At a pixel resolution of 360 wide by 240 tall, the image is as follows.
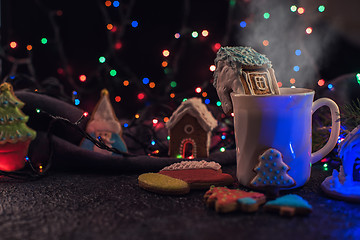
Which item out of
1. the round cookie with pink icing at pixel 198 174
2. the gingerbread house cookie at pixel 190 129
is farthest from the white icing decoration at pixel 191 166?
the gingerbread house cookie at pixel 190 129

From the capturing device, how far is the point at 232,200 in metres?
0.61

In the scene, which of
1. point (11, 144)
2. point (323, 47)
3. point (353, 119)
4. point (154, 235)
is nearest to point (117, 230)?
point (154, 235)

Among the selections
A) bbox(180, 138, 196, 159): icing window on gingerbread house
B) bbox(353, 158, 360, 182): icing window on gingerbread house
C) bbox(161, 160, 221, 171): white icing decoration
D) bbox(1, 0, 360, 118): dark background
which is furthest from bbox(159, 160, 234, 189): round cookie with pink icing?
bbox(1, 0, 360, 118): dark background

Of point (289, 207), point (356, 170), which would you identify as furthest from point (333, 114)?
point (289, 207)

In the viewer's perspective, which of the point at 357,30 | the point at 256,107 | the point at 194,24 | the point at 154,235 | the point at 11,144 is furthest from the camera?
the point at 194,24

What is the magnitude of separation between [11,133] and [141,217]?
15.0 inches

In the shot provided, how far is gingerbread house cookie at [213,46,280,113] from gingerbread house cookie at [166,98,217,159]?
15cm

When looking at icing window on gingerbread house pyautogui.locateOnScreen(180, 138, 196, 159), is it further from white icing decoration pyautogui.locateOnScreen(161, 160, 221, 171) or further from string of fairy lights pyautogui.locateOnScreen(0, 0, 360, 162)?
string of fairy lights pyautogui.locateOnScreen(0, 0, 360, 162)

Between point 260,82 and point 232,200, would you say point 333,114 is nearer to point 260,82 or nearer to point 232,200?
point 260,82

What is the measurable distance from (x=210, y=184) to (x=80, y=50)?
770 millimetres

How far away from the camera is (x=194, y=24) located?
1263 millimetres

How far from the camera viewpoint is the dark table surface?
0.54m

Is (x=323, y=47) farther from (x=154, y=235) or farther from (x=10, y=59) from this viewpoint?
(x=10, y=59)

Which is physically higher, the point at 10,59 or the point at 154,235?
the point at 10,59
